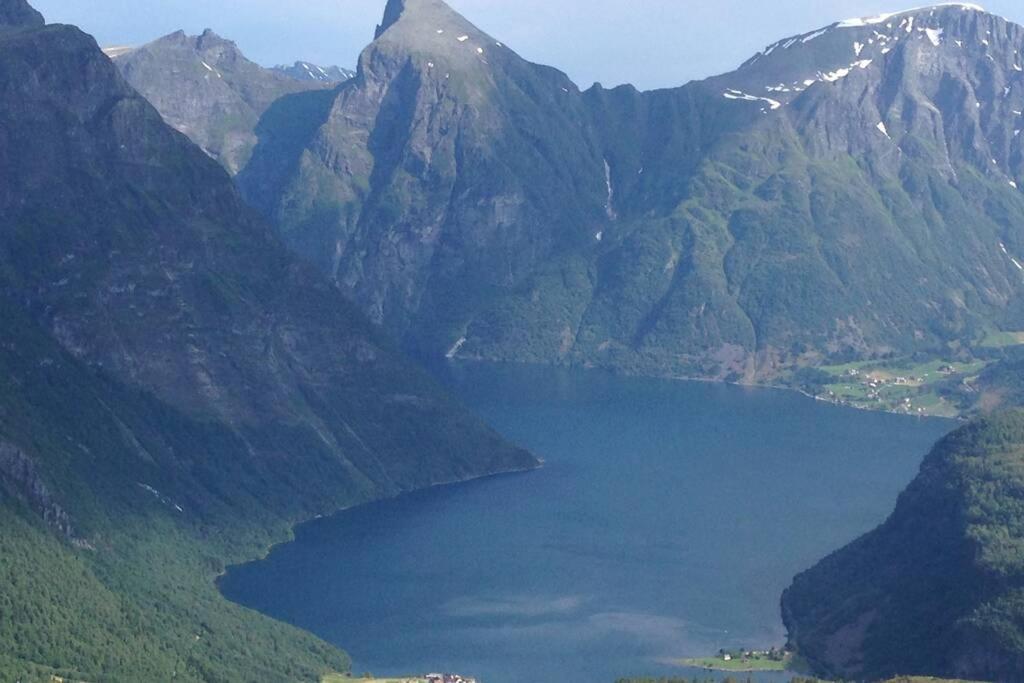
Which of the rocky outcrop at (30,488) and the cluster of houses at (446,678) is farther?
the rocky outcrop at (30,488)

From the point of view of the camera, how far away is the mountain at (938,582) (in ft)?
513

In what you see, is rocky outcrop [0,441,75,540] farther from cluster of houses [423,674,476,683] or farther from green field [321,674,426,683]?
cluster of houses [423,674,476,683]

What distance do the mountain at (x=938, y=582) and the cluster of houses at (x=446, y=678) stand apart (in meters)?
28.8

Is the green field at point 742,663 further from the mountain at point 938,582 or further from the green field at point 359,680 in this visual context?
the green field at point 359,680

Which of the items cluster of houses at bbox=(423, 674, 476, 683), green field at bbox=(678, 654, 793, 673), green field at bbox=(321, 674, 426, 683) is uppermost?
green field at bbox=(678, 654, 793, 673)

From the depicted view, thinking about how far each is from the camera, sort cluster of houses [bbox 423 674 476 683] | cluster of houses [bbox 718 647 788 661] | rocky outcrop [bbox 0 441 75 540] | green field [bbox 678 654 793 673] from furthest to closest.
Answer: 1. rocky outcrop [bbox 0 441 75 540]
2. cluster of houses [bbox 718 647 788 661]
3. green field [bbox 678 654 793 673]
4. cluster of houses [bbox 423 674 476 683]

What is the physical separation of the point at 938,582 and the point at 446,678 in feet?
135

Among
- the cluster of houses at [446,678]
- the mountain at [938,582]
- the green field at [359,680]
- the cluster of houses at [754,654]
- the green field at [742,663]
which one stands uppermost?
the mountain at [938,582]

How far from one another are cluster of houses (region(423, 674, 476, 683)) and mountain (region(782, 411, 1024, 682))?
28756 mm

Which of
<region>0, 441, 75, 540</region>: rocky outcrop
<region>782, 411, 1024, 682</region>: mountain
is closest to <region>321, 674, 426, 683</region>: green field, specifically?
<region>0, 441, 75, 540</region>: rocky outcrop

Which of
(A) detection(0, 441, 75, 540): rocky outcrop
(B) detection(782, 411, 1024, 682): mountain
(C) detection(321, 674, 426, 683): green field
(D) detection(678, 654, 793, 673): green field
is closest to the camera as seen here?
(B) detection(782, 411, 1024, 682): mountain

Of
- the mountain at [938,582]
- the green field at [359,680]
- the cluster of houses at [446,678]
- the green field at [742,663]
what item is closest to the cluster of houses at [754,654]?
the green field at [742,663]

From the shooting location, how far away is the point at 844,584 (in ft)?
598

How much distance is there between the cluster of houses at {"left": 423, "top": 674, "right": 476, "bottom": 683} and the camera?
160 meters
